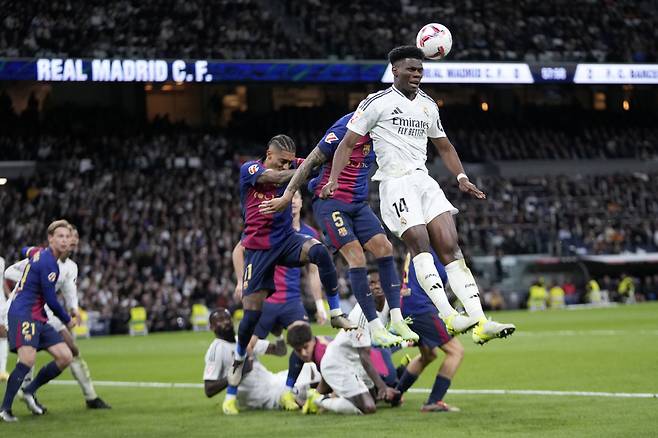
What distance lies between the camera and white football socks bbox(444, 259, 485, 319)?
10242mm

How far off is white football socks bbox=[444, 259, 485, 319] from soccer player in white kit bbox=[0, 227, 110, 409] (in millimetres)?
5782

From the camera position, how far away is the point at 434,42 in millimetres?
10914

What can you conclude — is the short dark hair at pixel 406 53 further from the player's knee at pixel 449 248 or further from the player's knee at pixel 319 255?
the player's knee at pixel 319 255

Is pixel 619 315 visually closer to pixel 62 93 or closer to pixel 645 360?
pixel 645 360

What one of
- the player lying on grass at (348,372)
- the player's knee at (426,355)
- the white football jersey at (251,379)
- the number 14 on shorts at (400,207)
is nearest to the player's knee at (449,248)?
the number 14 on shorts at (400,207)

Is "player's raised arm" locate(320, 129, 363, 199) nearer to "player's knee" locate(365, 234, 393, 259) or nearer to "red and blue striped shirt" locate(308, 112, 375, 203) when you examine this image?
"red and blue striped shirt" locate(308, 112, 375, 203)

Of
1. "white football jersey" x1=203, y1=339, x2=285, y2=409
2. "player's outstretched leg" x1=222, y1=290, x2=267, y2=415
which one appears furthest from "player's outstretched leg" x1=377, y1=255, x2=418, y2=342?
"white football jersey" x1=203, y1=339, x2=285, y2=409

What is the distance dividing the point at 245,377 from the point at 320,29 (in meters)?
32.9

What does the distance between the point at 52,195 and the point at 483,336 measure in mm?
32615

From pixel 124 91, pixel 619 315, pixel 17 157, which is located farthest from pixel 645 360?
pixel 124 91

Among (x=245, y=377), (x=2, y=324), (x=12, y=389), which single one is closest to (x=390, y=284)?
(x=245, y=377)

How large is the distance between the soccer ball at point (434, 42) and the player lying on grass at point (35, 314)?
18.5 ft

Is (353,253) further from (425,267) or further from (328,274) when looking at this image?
(425,267)

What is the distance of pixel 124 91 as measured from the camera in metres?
46.7
